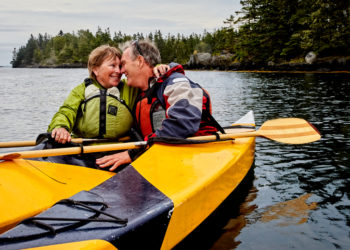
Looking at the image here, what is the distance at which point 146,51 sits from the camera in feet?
11.1

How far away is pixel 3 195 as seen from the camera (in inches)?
93.6

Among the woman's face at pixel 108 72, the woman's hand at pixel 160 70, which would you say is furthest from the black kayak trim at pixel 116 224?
the woman's face at pixel 108 72

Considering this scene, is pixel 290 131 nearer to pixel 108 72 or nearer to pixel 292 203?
pixel 292 203

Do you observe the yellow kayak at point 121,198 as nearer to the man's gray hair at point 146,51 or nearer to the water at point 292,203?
the water at point 292,203

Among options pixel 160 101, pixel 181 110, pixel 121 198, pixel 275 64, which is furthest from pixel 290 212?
pixel 275 64

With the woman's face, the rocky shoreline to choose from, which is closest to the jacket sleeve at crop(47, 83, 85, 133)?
the woman's face

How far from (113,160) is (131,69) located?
945 millimetres

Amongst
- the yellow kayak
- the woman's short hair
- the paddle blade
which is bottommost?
the yellow kayak

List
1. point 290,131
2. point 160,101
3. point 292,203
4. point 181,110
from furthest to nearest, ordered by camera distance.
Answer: point 290,131, point 292,203, point 160,101, point 181,110

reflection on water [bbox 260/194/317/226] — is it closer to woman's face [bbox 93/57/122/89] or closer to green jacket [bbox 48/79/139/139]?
green jacket [bbox 48/79/139/139]

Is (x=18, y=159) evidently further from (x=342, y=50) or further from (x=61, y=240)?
(x=342, y=50)

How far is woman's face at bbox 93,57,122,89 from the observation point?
342cm

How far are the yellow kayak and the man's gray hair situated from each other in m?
0.94

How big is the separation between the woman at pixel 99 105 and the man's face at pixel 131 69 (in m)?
0.11
